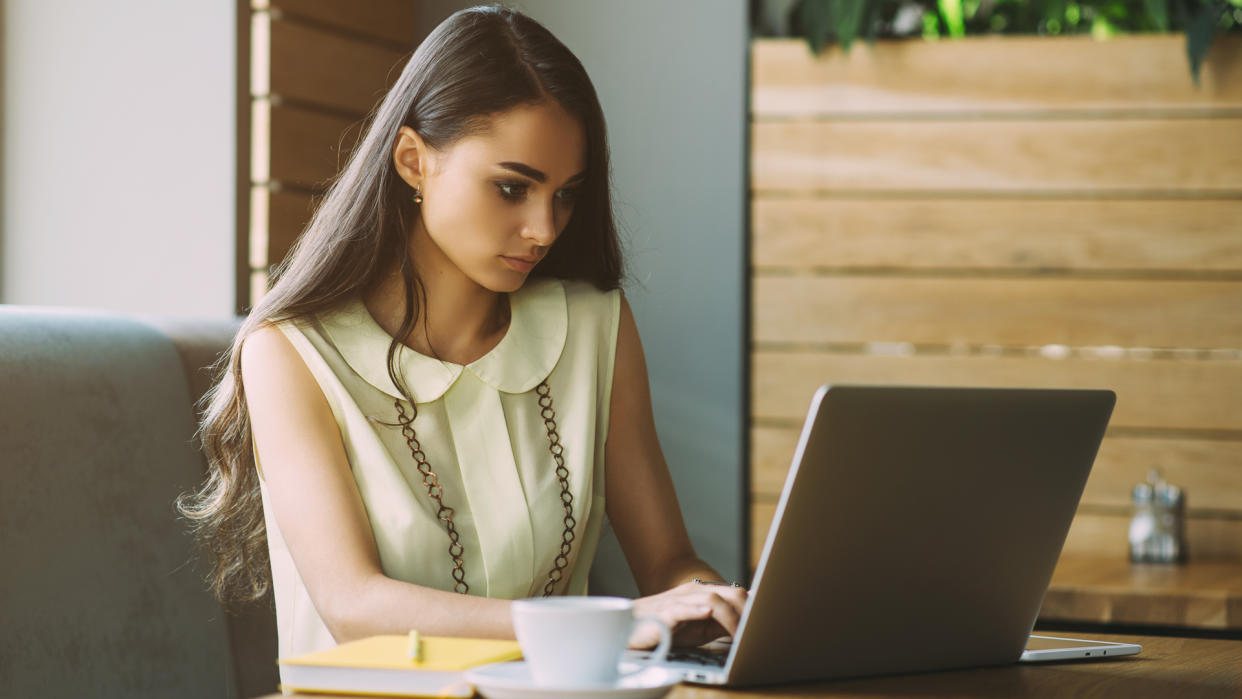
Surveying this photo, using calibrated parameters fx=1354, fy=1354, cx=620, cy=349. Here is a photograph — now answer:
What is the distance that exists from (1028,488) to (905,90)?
1881 mm

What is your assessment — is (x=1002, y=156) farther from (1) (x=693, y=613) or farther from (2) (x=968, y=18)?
(1) (x=693, y=613)

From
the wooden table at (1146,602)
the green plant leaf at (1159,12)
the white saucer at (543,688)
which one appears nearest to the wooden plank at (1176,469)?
the wooden table at (1146,602)

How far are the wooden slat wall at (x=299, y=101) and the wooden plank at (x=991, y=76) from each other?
806 mm

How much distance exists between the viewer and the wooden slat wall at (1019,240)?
2.63 metres

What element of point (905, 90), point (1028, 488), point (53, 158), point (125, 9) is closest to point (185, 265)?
point (53, 158)

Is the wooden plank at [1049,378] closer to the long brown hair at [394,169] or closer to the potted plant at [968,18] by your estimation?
the potted plant at [968,18]

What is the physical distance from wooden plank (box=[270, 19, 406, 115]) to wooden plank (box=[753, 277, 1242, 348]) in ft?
2.94

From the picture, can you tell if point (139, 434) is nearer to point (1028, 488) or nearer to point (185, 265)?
point (185, 265)

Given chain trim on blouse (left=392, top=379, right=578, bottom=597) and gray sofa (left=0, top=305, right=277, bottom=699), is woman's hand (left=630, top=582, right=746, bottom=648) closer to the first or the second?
chain trim on blouse (left=392, top=379, right=578, bottom=597)

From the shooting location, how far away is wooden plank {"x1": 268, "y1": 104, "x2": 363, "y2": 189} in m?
2.47

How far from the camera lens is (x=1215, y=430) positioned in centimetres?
263

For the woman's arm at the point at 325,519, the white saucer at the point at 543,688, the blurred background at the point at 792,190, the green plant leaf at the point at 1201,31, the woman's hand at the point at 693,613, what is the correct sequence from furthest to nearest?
the green plant leaf at the point at 1201,31, the blurred background at the point at 792,190, the woman's arm at the point at 325,519, the woman's hand at the point at 693,613, the white saucer at the point at 543,688

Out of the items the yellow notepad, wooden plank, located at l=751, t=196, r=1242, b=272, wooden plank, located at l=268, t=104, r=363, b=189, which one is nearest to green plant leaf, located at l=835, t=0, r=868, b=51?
wooden plank, located at l=751, t=196, r=1242, b=272

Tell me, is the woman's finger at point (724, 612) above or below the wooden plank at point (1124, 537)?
above
